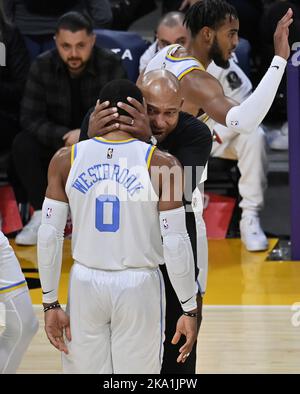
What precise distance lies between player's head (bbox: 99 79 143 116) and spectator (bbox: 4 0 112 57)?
155 inches

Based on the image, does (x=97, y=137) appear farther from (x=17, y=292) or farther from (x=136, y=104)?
(x=17, y=292)

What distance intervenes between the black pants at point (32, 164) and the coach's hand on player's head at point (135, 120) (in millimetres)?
3187

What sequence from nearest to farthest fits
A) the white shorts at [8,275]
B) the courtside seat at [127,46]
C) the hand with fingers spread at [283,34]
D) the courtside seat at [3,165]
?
1. the white shorts at [8,275]
2. the hand with fingers spread at [283,34]
3. the courtside seat at [3,165]
4. the courtside seat at [127,46]

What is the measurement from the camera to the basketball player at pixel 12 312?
4.05m

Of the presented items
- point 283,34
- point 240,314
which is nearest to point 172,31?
point 240,314

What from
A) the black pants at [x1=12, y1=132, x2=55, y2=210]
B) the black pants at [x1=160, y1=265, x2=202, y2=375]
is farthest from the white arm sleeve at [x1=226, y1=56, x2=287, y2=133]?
the black pants at [x1=12, y1=132, x2=55, y2=210]

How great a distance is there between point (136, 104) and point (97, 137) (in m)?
0.19

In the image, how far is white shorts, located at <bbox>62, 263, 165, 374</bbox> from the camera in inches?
139

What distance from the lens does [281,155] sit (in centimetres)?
739

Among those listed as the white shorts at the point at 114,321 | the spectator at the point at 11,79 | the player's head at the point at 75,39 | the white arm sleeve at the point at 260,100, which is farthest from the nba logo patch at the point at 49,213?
the spectator at the point at 11,79

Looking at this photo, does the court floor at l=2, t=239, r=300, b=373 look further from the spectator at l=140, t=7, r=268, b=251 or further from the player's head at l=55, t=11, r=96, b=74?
the player's head at l=55, t=11, r=96, b=74

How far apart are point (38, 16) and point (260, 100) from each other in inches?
144

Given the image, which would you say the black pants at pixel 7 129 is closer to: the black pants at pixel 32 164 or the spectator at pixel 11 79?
the spectator at pixel 11 79
